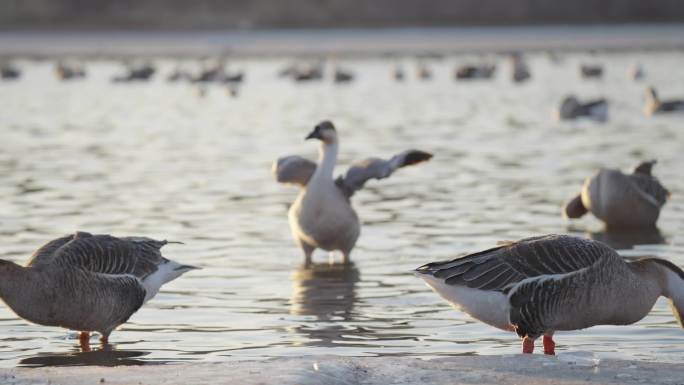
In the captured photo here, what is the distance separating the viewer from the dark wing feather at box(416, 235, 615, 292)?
9.18 meters

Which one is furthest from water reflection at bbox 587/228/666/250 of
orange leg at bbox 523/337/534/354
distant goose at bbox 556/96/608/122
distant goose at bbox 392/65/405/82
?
distant goose at bbox 392/65/405/82

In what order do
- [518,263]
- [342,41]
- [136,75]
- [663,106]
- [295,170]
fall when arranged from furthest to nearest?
[342,41] < [136,75] < [663,106] < [295,170] < [518,263]

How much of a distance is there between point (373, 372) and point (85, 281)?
2572 millimetres

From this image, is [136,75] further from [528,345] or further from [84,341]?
[528,345]

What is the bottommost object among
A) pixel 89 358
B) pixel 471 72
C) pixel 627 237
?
pixel 89 358

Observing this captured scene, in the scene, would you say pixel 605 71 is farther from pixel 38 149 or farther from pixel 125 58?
pixel 38 149

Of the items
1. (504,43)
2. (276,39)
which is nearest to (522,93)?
(504,43)

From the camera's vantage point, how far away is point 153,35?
10206cm

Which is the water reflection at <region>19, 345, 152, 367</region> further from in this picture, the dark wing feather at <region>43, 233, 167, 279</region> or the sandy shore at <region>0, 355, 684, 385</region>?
the sandy shore at <region>0, 355, 684, 385</region>

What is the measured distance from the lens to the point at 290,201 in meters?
19.1

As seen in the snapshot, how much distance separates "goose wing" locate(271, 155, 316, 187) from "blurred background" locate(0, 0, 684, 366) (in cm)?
85

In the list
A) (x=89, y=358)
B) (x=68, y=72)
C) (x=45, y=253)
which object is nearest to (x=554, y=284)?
(x=89, y=358)

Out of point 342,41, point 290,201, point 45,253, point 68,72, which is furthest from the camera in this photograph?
point 342,41

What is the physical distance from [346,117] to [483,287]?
2589 centimetres
